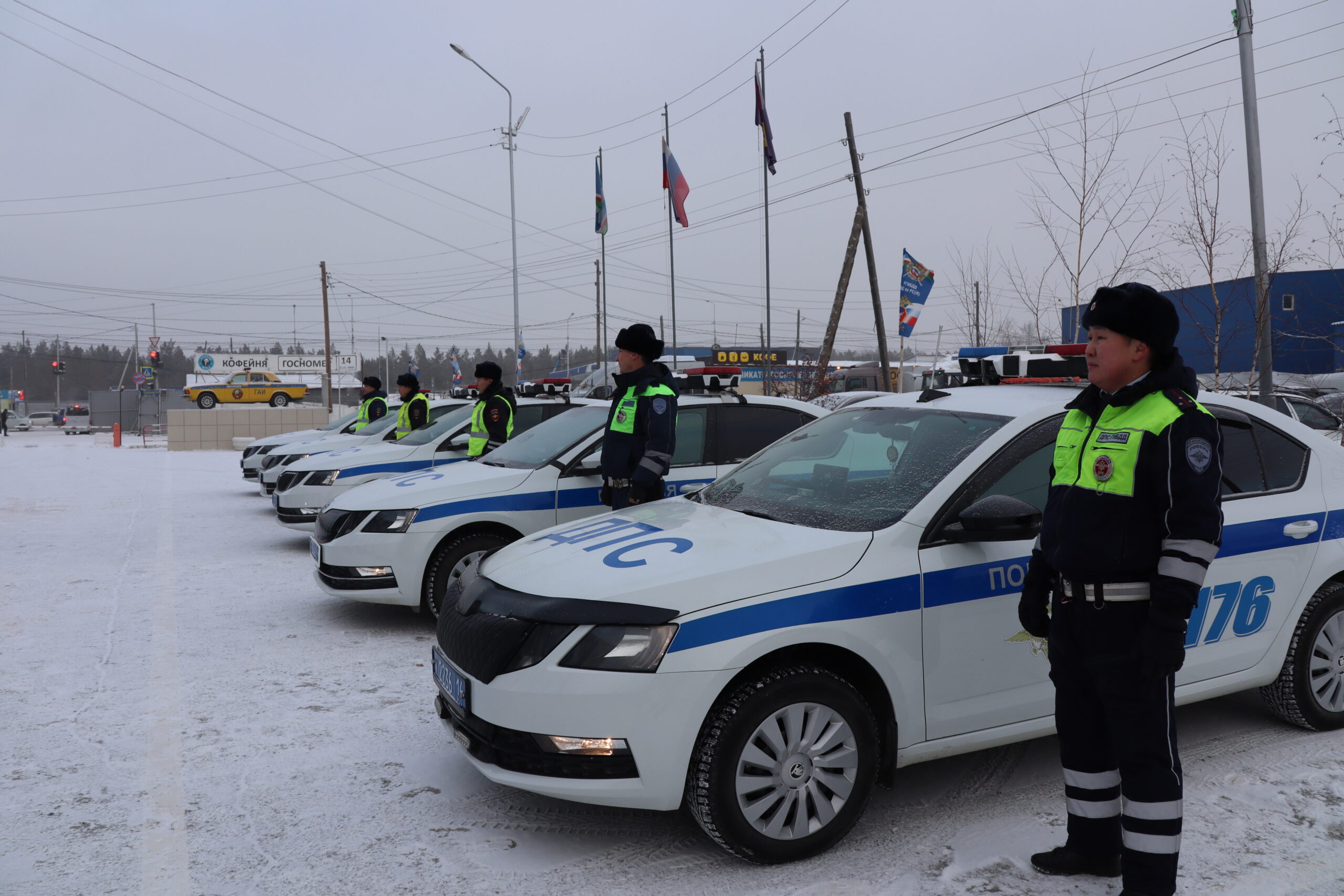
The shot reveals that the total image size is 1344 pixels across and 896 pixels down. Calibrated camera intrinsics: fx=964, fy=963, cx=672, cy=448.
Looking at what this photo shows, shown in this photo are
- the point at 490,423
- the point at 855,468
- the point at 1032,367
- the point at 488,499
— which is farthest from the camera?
the point at 490,423

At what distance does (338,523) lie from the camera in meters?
6.22

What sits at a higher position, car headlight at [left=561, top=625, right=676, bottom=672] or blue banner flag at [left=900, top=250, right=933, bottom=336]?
blue banner flag at [left=900, top=250, right=933, bottom=336]

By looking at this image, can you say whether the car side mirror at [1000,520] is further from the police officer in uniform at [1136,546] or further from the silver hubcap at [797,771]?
the silver hubcap at [797,771]

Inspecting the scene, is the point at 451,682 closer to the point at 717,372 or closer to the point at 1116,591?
the point at 1116,591

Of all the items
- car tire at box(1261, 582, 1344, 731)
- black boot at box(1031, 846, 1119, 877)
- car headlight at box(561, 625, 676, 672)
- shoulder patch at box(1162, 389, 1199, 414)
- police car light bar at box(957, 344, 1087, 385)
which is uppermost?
police car light bar at box(957, 344, 1087, 385)

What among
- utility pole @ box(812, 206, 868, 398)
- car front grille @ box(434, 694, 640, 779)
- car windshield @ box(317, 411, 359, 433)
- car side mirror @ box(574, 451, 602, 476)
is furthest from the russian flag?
car front grille @ box(434, 694, 640, 779)

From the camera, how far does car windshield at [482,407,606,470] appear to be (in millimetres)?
6605

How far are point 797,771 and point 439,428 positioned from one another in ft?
24.2

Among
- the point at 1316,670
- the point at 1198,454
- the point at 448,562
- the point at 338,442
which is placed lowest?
the point at 1316,670

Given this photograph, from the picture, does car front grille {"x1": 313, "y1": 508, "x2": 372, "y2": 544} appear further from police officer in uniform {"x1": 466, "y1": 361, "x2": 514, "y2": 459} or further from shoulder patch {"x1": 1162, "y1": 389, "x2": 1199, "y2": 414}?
shoulder patch {"x1": 1162, "y1": 389, "x2": 1199, "y2": 414}

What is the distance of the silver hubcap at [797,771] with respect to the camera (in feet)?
9.95

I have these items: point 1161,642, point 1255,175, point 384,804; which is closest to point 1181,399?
point 1161,642

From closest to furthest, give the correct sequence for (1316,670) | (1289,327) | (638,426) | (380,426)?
1. (1316,670)
2. (638,426)
3. (380,426)
4. (1289,327)

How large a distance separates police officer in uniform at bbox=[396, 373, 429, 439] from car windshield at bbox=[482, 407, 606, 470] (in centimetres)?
318
